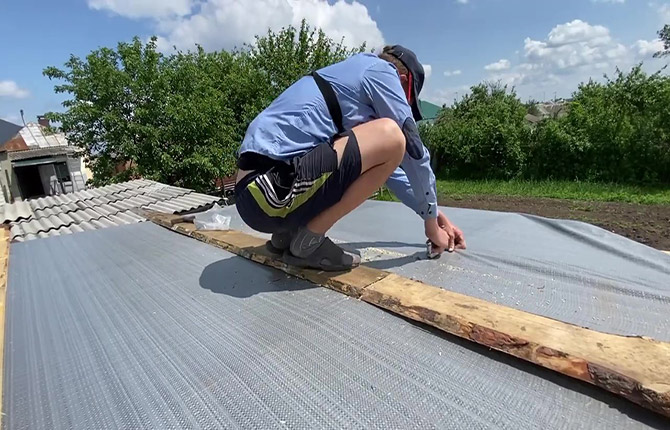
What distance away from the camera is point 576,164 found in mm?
9609

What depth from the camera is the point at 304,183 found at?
1226 millimetres

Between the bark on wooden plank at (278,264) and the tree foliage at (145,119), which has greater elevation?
the tree foliage at (145,119)

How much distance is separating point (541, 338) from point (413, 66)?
3.64ft

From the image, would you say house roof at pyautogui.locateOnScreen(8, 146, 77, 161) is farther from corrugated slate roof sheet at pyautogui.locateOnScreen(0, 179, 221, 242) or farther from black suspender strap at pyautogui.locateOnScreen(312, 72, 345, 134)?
black suspender strap at pyautogui.locateOnScreen(312, 72, 345, 134)

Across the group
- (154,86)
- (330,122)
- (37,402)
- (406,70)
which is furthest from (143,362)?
(154,86)

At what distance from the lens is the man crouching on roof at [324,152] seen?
4.08ft

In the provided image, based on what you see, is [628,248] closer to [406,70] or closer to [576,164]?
[406,70]

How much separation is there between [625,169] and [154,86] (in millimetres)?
11145

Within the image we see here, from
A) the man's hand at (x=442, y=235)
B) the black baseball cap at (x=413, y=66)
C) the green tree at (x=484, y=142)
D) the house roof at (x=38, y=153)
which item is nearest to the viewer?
the black baseball cap at (x=413, y=66)

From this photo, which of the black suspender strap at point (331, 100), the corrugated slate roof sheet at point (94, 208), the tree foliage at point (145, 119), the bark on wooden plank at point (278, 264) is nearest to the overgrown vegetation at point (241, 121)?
the tree foliage at point (145, 119)

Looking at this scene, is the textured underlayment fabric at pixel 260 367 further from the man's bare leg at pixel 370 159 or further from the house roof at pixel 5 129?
the house roof at pixel 5 129

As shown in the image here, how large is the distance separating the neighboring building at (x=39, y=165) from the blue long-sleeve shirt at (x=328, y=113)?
19734mm

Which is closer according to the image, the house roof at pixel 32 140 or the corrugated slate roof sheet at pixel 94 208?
the corrugated slate roof sheet at pixel 94 208

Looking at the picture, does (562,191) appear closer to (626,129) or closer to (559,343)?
(626,129)
